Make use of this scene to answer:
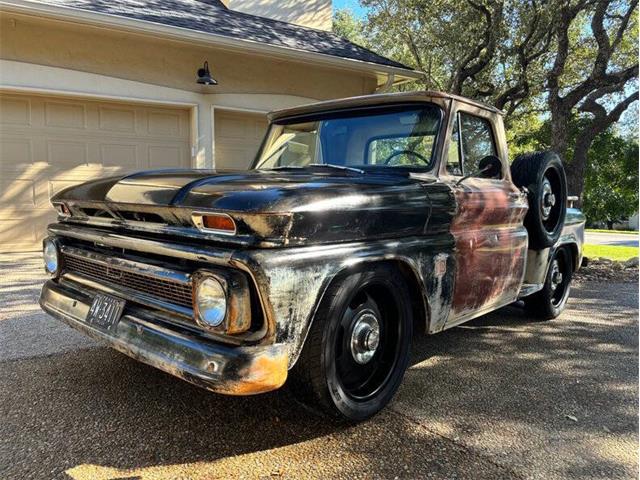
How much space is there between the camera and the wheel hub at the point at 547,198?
423 cm

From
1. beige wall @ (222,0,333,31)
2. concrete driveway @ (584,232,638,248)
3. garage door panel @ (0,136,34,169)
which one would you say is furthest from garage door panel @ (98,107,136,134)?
concrete driveway @ (584,232,638,248)

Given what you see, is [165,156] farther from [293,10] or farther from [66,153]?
[293,10]

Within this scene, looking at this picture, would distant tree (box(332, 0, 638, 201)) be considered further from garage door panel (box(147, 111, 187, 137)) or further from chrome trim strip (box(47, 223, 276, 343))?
chrome trim strip (box(47, 223, 276, 343))

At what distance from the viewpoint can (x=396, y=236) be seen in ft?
9.05

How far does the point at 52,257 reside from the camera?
3.23m

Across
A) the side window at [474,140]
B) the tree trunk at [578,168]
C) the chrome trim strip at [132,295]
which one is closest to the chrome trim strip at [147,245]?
the chrome trim strip at [132,295]

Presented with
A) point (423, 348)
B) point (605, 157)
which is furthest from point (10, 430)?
point (605, 157)

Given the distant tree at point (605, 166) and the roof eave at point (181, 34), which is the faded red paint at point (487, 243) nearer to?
the roof eave at point (181, 34)

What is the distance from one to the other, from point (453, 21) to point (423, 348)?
10316mm

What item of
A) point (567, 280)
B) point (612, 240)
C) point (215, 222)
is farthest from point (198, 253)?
point (612, 240)

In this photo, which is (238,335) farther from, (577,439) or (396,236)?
(577,439)

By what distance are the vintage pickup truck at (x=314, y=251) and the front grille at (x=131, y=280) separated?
0.4 inches

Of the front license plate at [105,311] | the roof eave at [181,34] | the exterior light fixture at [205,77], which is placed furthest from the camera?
the exterior light fixture at [205,77]

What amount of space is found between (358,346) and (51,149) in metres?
6.86
